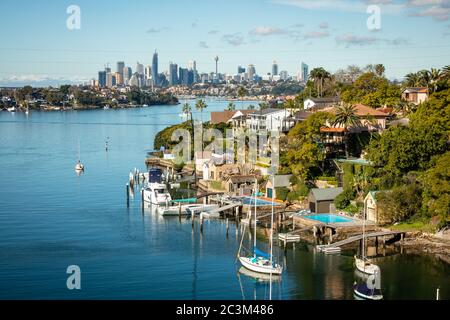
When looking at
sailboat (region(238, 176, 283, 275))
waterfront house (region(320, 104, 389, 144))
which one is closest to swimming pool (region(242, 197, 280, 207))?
waterfront house (region(320, 104, 389, 144))

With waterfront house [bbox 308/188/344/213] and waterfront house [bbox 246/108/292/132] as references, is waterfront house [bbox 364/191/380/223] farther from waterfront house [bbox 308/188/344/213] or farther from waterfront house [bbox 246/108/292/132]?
waterfront house [bbox 246/108/292/132]

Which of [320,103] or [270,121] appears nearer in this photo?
[270,121]

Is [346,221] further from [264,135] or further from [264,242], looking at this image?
[264,135]

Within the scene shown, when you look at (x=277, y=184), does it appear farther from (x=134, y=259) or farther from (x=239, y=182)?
(x=134, y=259)

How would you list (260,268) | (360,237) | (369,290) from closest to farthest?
1. (369,290)
2. (260,268)
3. (360,237)

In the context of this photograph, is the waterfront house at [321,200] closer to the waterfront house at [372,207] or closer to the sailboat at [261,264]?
the waterfront house at [372,207]

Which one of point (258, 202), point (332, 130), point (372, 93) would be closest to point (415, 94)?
point (372, 93)

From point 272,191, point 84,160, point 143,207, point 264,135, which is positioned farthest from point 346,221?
point 84,160
